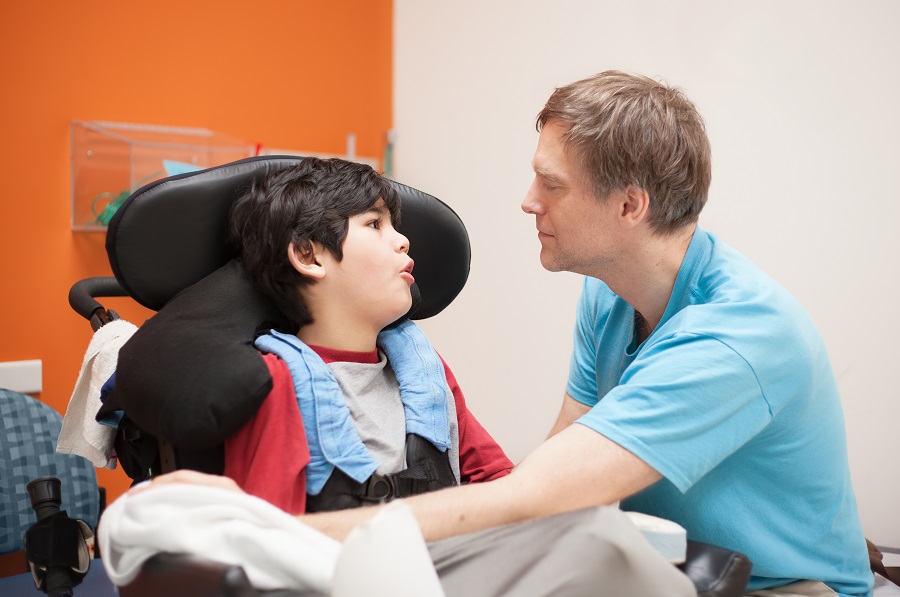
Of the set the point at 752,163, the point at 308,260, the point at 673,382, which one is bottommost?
the point at 673,382

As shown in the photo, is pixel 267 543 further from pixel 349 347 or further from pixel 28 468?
pixel 28 468

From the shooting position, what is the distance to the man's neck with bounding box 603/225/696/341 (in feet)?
4.69

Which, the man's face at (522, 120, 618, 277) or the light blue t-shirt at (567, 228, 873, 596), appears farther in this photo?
the man's face at (522, 120, 618, 277)

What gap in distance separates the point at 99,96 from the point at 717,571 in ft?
7.33

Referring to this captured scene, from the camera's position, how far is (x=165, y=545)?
0.86 metres

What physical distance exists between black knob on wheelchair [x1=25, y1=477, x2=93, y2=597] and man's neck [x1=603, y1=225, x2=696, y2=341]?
3.34 ft

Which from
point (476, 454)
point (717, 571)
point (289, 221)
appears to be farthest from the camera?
point (476, 454)

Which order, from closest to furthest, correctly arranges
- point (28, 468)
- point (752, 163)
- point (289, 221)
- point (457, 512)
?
point (457, 512) → point (289, 221) → point (28, 468) → point (752, 163)

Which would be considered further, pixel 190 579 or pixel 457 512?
pixel 457 512

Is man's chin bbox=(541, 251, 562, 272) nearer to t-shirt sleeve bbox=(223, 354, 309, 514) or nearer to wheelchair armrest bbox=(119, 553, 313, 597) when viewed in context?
t-shirt sleeve bbox=(223, 354, 309, 514)

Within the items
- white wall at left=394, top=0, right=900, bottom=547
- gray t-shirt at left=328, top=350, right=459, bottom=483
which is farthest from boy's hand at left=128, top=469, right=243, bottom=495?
white wall at left=394, top=0, right=900, bottom=547

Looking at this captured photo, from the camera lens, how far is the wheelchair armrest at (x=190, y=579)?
0.79m

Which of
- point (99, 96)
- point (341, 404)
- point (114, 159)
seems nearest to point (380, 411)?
point (341, 404)

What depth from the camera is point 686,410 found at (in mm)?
1130
